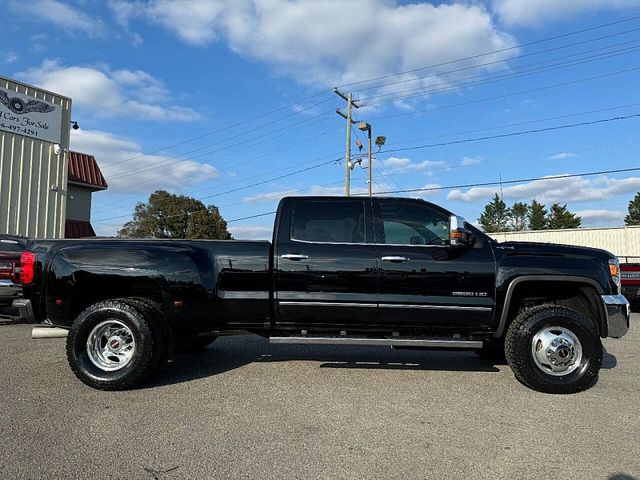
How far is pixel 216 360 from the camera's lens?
654 centimetres

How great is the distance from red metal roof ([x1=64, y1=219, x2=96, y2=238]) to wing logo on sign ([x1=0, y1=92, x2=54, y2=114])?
5614 mm

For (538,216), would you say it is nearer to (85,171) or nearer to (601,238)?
(601,238)

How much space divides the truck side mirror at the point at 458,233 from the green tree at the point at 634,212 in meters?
75.6

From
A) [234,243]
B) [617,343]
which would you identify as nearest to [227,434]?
[234,243]

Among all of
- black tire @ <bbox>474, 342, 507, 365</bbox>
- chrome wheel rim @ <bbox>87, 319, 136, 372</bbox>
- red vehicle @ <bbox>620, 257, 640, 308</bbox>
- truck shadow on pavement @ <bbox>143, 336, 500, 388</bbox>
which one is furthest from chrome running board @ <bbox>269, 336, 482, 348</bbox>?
red vehicle @ <bbox>620, 257, 640, 308</bbox>

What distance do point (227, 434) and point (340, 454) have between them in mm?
917

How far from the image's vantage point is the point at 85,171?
22781mm

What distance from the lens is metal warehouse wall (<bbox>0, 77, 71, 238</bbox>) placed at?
16.7 metres

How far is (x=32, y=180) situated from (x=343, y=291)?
1603 cm

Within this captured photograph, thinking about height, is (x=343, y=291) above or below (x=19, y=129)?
below

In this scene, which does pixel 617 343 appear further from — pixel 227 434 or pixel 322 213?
pixel 227 434

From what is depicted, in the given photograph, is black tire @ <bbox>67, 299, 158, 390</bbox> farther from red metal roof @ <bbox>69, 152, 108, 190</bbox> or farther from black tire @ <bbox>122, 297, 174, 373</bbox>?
red metal roof @ <bbox>69, 152, 108, 190</bbox>

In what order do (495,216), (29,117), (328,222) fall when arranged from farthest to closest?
(495,216)
(29,117)
(328,222)

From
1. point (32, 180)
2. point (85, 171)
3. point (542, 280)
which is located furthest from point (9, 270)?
point (85, 171)
